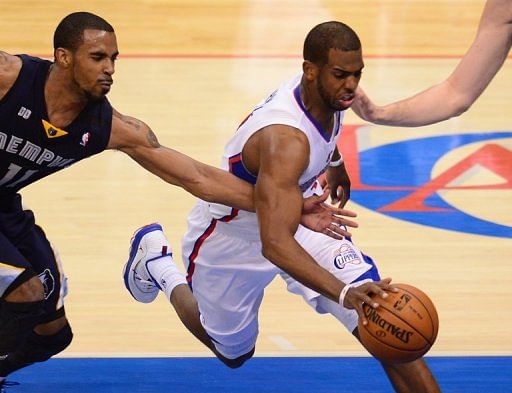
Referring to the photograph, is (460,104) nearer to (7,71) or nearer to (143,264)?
(143,264)

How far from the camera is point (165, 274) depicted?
22.5 ft

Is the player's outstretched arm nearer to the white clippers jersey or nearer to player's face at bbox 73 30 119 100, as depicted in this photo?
the white clippers jersey

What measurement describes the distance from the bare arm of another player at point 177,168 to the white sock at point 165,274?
112cm

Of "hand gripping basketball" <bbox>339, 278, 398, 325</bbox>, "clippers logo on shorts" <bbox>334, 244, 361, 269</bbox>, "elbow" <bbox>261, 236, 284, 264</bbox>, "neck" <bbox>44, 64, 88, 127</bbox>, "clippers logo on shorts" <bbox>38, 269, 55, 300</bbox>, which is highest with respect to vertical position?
"neck" <bbox>44, 64, 88, 127</bbox>

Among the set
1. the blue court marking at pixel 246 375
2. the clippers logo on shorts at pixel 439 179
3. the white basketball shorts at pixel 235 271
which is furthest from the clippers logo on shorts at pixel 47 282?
the clippers logo on shorts at pixel 439 179

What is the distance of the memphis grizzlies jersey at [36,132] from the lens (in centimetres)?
549

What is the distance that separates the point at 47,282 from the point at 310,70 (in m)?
1.49

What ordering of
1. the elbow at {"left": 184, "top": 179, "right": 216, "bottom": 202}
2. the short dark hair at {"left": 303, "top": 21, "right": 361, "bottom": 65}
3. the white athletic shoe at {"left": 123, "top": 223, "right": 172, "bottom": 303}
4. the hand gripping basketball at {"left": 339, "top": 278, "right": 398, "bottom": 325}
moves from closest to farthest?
the hand gripping basketball at {"left": 339, "top": 278, "right": 398, "bottom": 325} < the short dark hair at {"left": 303, "top": 21, "right": 361, "bottom": 65} < the elbow at {"left": 184, "top": 179, "right": 216, "bottom": 202} < the white athletic shoe at {"left": 123, "top": 223, "right": 172, "bottom": 303}

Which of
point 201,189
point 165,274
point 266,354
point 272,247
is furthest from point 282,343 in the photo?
point 272,247

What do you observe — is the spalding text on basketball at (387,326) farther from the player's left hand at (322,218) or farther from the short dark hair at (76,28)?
the short dark hair at (76,28)

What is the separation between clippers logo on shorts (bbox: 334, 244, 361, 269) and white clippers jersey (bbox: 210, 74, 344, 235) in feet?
1.01

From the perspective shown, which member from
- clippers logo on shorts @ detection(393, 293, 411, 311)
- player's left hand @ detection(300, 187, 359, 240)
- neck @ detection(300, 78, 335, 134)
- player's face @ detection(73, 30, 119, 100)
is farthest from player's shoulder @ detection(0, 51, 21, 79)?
clippers logo on shorts @ detection(393, 293, 411, 311)

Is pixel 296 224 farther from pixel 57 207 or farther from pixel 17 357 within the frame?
pixel 57 207

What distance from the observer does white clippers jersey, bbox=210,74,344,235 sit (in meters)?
5.59
